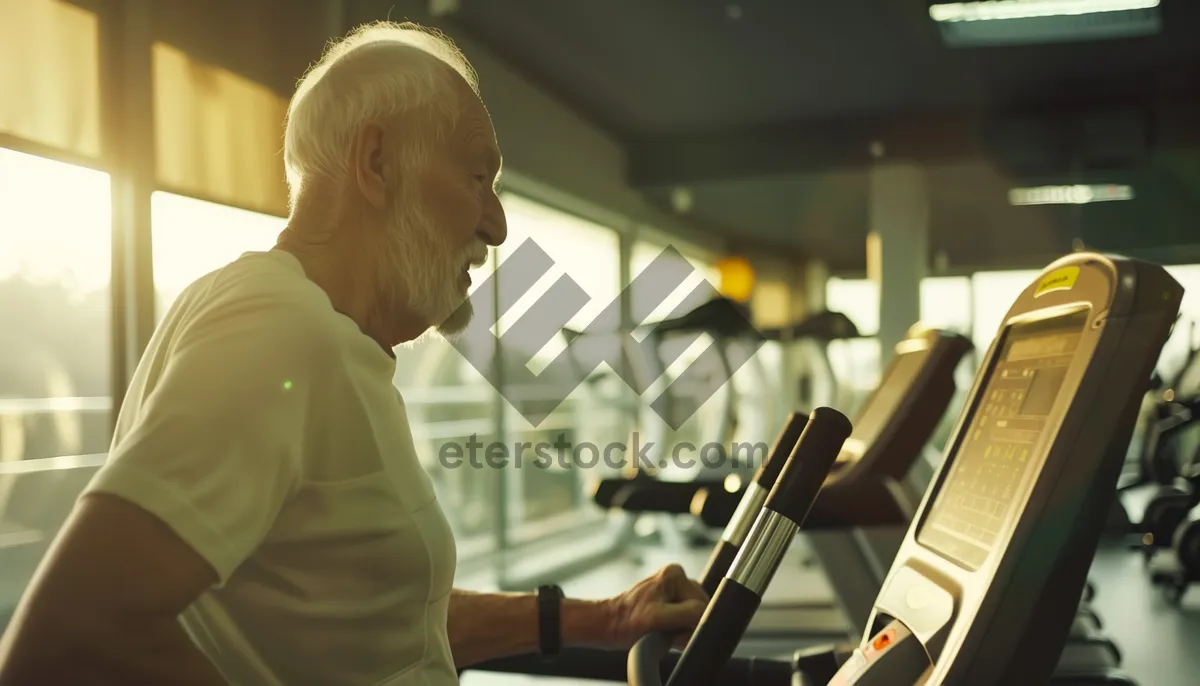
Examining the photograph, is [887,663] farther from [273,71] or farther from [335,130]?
[273,71]

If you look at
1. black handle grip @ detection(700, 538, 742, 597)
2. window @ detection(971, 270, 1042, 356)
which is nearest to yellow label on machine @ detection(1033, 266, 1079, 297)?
black handle grip @ detection(700, 538, 742, 597)

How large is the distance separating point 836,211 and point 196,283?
884cm

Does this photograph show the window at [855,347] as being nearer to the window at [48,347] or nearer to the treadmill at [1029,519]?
the window at [48,347]

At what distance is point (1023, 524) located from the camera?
2.46ft

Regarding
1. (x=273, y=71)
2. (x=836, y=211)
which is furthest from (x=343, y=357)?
(x=836, y=211)

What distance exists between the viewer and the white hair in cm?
94

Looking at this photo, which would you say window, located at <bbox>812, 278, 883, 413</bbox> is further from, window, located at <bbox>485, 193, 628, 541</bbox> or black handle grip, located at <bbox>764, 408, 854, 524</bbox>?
black handle grip, located at <bbox>764, 408, 854, 524</bbox>

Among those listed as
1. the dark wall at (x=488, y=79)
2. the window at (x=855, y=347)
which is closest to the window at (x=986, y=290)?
the window at (x=855, y=347)

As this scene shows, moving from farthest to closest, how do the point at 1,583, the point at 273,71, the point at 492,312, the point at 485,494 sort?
the point at 485,494 < the point at 492,312 < the point at 273,71 < the point at 1,583

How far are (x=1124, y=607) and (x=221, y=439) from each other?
15.4 ft

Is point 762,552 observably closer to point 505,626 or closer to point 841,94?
point 505,626

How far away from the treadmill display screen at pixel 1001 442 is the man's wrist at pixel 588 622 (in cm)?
36

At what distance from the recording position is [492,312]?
4.99 meters

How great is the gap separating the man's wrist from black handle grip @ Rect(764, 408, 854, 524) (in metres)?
0.44
